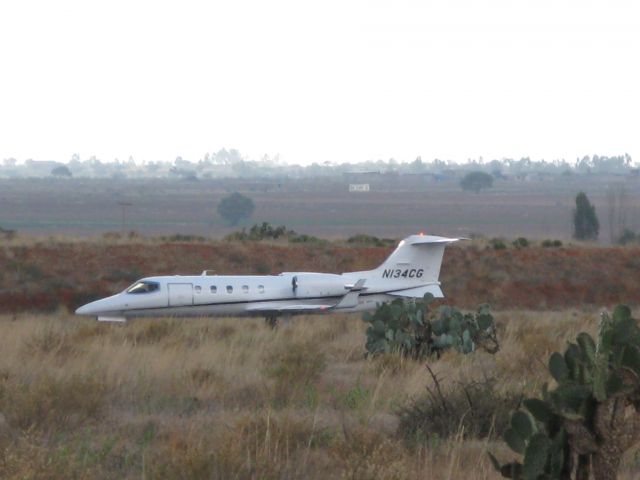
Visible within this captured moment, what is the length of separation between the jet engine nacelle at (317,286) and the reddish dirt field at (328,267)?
46.2 feet

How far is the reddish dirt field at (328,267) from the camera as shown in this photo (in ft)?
143

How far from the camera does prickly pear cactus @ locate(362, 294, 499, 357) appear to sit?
56.8 feet

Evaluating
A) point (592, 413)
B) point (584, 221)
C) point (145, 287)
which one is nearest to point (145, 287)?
point (145, 287)

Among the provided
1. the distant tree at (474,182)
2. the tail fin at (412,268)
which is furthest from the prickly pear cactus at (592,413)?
the distant tree at (474,182)

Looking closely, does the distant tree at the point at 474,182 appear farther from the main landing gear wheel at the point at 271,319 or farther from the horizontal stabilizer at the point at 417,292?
the main landing gear wheel at the point at 271,319

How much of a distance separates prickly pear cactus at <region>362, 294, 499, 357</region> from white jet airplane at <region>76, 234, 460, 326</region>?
441 inches

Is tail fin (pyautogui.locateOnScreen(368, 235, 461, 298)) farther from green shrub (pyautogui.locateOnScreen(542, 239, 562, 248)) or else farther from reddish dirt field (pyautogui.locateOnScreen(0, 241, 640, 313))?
green shrub (pyautogui.locateOnScreen(542, 239, 562, 248))

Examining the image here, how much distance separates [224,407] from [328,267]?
36.4 metres

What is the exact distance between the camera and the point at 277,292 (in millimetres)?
29672

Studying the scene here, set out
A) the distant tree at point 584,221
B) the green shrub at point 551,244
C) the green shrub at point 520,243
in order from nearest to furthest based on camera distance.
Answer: the green shrub at point 520,243, the green shrub at point 551,244, the distant tree at point 584,221

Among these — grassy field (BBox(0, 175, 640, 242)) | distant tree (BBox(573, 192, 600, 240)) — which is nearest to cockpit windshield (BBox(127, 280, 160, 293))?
distant tree (BBox(573, 192, 600, 240))

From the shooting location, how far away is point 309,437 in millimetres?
9812

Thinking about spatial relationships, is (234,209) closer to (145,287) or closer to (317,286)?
(317,286)

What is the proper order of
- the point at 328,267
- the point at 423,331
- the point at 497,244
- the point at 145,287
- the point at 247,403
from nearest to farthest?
1. the point at 247,403
2. the point at 423,331
3. the point at 145,287
4. the point at 328,267
5. the point at 497,244
